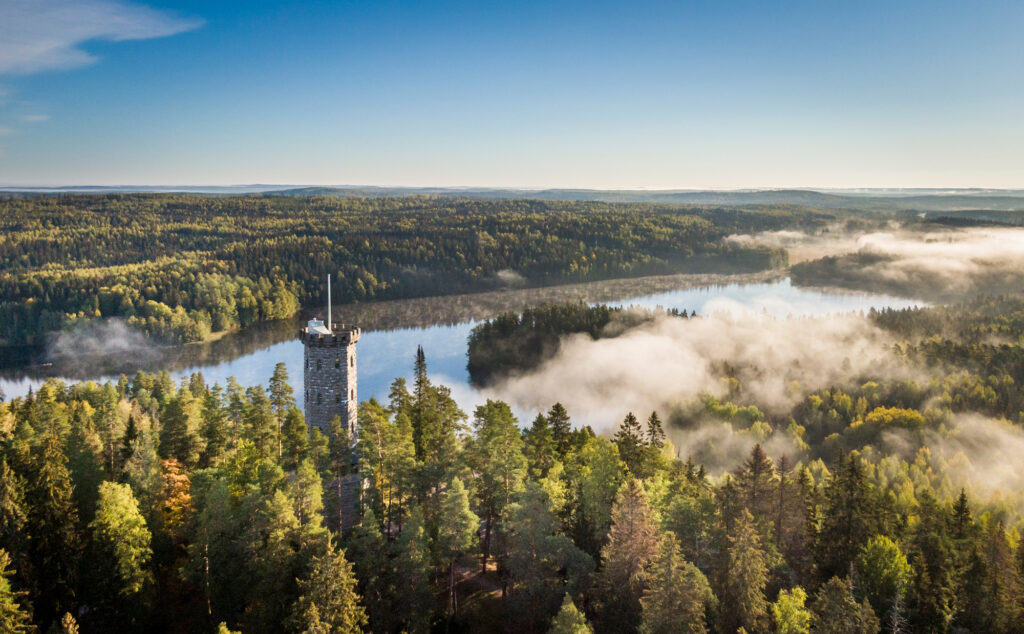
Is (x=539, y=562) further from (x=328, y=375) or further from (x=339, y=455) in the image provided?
(x=328, y=375)

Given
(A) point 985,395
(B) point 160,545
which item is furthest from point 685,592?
(A) point 985,395

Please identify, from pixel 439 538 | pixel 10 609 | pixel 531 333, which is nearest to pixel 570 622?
pixel 439 538

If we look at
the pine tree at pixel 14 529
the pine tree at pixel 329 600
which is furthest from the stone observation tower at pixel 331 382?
the pine tree at pixel 14 529

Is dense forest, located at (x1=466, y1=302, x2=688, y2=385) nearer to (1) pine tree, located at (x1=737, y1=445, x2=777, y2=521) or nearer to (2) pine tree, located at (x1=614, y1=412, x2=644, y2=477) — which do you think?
(2) pine tree, located at (x1=614, y1=412, x2=644, y2=477)

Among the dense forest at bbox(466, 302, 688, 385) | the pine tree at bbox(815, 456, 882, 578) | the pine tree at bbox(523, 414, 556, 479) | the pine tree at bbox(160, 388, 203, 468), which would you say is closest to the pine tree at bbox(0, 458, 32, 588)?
the pine tree at bbox(160, 388, 203, 468)

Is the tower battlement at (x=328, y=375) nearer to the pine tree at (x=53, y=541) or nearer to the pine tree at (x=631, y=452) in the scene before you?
the pine tree at (x=53, y=541)

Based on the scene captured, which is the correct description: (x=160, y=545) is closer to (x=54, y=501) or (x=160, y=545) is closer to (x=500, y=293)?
(x=54, y=501)
